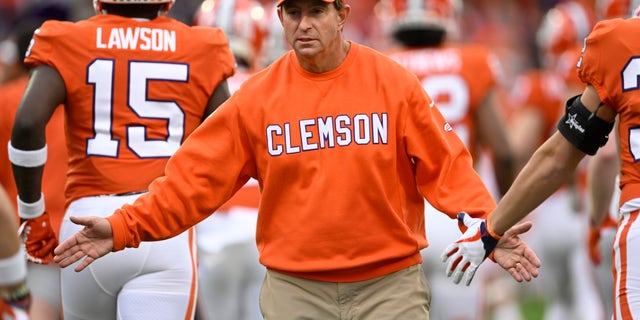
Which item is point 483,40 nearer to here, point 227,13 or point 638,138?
point 227,13

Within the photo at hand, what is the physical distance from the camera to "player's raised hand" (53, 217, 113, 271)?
5.67m

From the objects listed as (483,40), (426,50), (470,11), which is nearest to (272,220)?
(426,50)

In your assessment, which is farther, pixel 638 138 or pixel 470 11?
pixel 470 11

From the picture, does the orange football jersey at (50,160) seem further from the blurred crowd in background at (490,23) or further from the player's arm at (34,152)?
the blurred crowd in background at (490,23)

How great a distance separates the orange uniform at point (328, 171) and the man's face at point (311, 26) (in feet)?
0.46

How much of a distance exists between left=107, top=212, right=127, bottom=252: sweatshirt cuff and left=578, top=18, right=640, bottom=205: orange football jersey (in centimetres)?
207

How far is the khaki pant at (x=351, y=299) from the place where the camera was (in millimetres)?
5602

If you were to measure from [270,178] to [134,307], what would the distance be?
3.25 ft

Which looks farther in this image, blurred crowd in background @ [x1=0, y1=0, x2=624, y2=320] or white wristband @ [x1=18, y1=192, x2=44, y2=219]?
blurred crowd in background @ [x1=0, y1=0, x2=624, y2=320]

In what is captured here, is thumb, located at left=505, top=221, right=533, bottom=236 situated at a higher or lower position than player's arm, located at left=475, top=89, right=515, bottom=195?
higher

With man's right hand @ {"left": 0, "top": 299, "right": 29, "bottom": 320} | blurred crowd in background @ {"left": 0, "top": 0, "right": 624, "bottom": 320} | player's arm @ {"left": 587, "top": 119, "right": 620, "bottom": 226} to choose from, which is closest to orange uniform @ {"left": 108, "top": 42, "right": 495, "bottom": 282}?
man's right hand @ {"left": 0, "top": 299, "right": 29, "bottom": 320}

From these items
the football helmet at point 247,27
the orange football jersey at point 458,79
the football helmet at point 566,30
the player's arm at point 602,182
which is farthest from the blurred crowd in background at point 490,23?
the player's arm at point 602,182

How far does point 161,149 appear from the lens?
6.39m

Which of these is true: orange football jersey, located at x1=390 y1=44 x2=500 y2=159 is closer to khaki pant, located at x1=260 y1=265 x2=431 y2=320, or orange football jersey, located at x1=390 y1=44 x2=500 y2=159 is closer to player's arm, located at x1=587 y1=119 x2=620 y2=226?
player's arm, located at x1=587 y1=119 x2=620 y2=226
